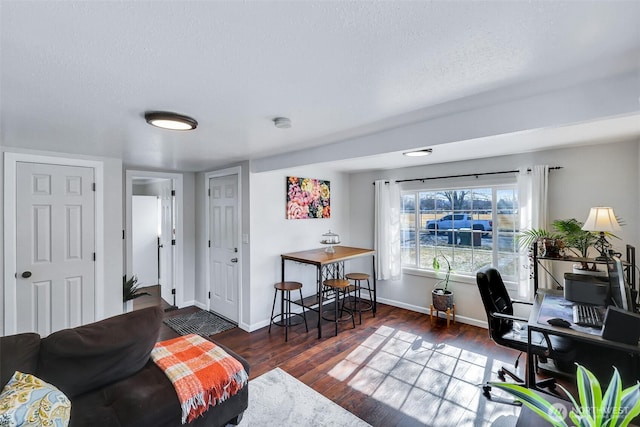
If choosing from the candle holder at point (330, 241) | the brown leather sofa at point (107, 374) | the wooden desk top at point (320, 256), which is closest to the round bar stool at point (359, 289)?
the wooden desk top at point (320, 256)

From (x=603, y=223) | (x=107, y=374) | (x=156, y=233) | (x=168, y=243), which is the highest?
(x=603, y=223)

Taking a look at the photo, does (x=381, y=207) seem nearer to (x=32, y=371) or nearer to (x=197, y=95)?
(x=197, y=95)

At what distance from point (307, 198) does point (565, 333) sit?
Result: 3.29 meters

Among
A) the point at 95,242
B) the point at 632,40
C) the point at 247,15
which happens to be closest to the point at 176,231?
the point at 95,242

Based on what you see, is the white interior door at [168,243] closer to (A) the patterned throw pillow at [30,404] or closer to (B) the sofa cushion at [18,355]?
(B) the sofa cushion at [18,355]

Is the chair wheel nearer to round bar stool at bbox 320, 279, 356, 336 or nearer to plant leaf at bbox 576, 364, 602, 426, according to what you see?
round bar stool at bbox 320, 279, 356, 336

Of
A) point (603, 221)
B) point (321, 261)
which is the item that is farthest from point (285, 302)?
point (603, 221)

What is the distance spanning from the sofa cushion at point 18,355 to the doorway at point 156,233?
106 inches

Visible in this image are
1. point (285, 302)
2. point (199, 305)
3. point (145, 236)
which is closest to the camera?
point (285, 302)

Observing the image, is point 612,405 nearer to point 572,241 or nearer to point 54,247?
point 572,241

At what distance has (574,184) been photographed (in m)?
3.11

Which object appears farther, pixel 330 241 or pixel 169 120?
pixel 330 241

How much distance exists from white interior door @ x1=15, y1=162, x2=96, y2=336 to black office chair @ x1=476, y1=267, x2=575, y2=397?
13.2 feet

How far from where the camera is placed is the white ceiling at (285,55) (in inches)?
37.0
